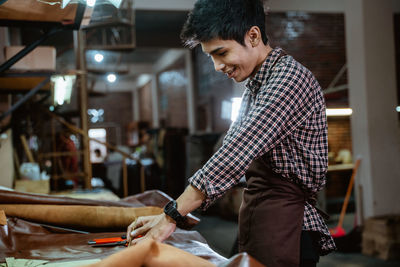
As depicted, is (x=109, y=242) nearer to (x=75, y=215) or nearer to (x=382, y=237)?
(x=75, y=215)

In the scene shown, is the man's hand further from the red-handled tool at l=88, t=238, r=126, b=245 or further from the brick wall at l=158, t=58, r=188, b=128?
the brick wall at l=158, t=58, r=188, b=128

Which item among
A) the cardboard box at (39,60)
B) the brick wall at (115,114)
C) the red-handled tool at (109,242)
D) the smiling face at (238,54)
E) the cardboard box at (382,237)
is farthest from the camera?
the brick wall at (115,114)

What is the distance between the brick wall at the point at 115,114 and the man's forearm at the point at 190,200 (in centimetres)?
1842

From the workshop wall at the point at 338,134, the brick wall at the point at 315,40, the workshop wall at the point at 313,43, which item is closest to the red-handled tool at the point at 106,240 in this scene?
the workshop wall at the point at 313,43

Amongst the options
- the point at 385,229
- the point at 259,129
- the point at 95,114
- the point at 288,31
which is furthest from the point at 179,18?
the point at 95,114

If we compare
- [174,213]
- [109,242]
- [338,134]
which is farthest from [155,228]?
[338,134]

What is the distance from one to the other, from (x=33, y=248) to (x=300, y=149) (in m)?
1.01

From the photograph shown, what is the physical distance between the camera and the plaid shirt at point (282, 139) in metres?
1.15

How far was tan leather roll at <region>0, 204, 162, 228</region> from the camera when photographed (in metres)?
1.65

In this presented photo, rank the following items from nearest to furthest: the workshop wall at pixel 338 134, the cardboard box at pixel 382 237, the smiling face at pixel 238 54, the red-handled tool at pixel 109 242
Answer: the smiling face at pixel 238 54 → the red-handled tool at pixel 109 242 → the cardboard box at pixel 382 237 → the workshop wall at pixel 338 134

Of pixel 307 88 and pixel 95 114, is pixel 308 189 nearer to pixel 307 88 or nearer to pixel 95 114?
pixel 307 88

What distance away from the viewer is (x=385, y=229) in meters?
5.01

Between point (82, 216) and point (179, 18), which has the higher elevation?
point (179, 18)

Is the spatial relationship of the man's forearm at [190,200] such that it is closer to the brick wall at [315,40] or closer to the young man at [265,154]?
the young man at [265,154]
